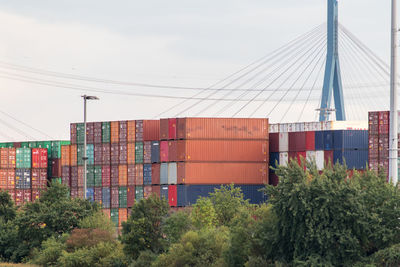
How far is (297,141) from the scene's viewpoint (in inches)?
3039

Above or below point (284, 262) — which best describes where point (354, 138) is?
A: above

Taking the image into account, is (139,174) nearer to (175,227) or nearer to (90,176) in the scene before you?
(90,176)

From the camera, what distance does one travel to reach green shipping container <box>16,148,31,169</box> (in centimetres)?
9550

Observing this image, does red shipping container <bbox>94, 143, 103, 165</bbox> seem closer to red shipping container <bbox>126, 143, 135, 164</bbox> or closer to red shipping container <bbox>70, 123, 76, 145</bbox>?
red shipping container <bbox>126, 143, 135, 164</bbox>

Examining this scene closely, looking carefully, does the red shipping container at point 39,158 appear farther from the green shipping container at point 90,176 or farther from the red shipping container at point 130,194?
the red shipping container at point 130,194

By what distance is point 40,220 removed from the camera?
185 feet

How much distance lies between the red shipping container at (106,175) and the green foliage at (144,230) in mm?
34890

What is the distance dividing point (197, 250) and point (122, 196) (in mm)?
40761

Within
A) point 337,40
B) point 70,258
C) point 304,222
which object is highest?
point 337,40

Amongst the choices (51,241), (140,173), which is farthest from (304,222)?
(140,173)

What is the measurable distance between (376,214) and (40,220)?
32.7m

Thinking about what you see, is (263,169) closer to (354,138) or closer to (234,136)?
(234,136)

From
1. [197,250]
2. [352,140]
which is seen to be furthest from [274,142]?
[197,250]

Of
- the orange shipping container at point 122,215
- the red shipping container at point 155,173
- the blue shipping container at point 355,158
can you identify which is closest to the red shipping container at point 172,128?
the red shipping container at point 155,173
